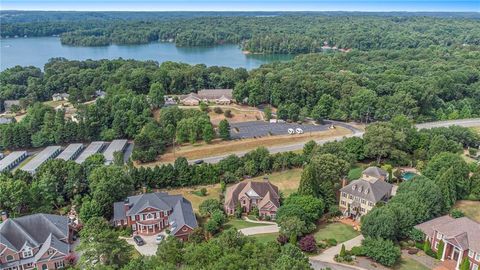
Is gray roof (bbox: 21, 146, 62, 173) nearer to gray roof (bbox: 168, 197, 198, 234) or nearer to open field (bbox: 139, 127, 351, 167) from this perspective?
open field (bbox: 139, 127, 351, 167)

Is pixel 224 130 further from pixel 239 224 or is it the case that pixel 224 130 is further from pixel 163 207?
pixel 163 207

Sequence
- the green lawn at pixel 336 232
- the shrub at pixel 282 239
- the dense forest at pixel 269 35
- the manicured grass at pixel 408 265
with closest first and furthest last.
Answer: the manicured grass at pixel 408 265 → the shrub at pixel 282 239 → the green lawn at pixel 336 232 → the dense forest at pixel 269 35

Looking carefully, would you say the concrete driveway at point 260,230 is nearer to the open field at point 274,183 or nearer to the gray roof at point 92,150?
the open field at point 274,183

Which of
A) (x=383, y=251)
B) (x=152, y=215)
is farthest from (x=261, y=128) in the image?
(x=383, y=251)

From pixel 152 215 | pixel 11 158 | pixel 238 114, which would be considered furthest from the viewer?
pixel 238 114

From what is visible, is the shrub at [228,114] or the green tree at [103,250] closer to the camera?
the green tree at [103,250]

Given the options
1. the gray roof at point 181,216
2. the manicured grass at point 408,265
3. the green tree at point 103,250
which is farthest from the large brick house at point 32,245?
the manicured grass at point 408,265

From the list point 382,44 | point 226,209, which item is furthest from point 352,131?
point 382,44
